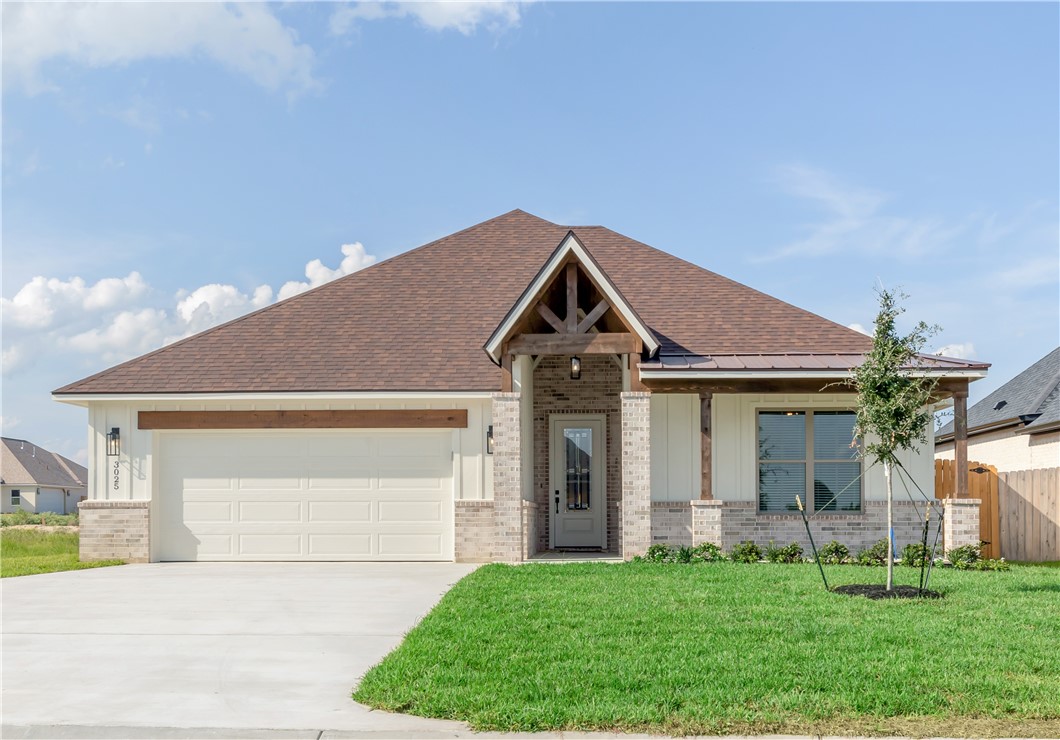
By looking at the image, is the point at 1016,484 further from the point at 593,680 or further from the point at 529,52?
the point at 593,680

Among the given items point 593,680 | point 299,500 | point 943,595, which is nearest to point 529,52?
point 299,500

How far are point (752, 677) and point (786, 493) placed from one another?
10272 mm

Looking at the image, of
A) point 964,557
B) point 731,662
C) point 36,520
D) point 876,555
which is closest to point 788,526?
point 876,555

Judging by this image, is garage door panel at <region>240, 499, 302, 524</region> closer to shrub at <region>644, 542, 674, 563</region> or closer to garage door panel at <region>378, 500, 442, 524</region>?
garage door panel at <region>378, 500, 442, 524</region>

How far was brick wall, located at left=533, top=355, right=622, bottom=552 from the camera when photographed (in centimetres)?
1933

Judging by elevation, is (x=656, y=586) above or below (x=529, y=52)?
below

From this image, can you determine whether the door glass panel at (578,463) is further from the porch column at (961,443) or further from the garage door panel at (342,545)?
the porch column at (961,443)

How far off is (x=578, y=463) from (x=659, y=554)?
4135 millimetres

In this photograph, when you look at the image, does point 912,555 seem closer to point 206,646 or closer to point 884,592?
point 884,592

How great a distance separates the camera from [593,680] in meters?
7.18

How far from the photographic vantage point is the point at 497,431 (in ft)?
54.6

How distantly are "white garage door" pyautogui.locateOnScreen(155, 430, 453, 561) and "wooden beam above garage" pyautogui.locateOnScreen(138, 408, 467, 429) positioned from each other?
0.24 metres

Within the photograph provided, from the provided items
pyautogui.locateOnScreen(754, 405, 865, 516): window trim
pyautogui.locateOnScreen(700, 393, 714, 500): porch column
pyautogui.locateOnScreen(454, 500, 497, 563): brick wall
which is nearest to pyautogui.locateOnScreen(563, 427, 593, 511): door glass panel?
pyautogui.locateOnScreen(454, 500, 497, 563): brick wall

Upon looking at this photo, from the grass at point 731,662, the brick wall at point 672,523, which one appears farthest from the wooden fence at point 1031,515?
the grass at point 731,662
